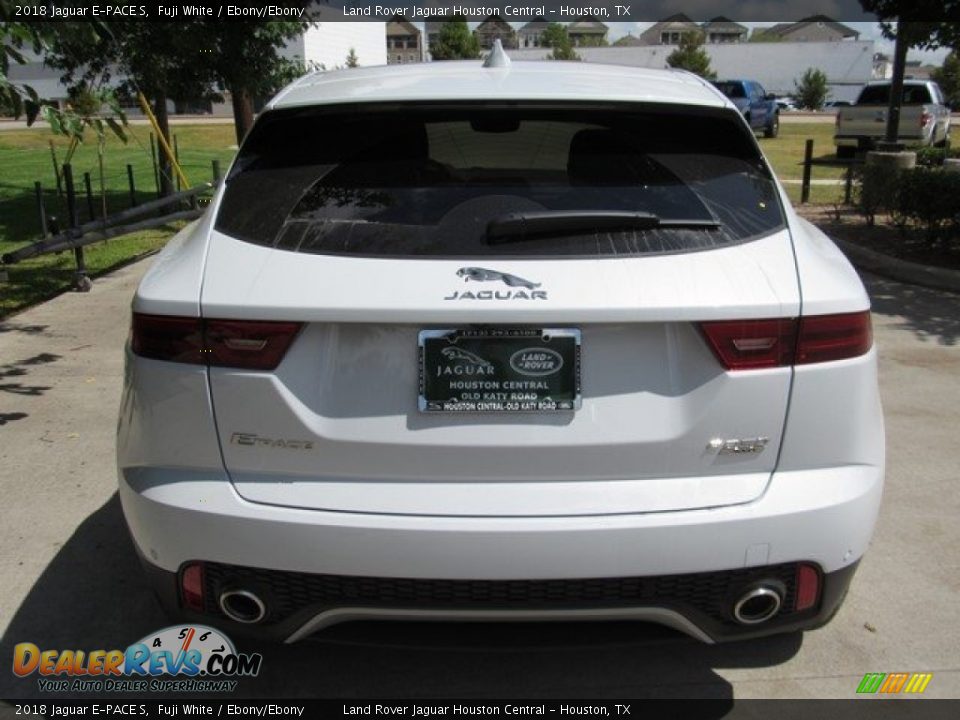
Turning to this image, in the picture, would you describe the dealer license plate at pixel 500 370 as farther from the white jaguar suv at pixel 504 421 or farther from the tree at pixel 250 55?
the tree at pixel 250 55

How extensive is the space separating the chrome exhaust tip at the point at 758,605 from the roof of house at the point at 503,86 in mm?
1362

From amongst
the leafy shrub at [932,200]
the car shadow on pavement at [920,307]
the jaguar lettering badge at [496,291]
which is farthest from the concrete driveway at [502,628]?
the leafy shrub at [932,200]

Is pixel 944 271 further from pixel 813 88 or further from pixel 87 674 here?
pixel 813 88

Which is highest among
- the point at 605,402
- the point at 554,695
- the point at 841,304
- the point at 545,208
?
the point at 545,208

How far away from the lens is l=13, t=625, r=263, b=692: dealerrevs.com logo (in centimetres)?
290

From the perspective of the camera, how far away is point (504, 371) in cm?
223

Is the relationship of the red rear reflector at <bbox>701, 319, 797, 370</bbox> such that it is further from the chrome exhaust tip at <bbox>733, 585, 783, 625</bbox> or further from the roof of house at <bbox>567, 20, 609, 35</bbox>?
the roof of house at <bbox>567, 20, 609, 35</bbox>

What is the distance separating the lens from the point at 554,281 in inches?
87.2

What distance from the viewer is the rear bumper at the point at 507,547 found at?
7.22ft

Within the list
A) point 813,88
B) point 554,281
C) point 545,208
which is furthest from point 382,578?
point 813,88

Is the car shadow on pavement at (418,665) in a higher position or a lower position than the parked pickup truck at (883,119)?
lower

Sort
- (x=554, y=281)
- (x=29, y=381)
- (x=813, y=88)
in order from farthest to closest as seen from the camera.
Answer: (x=813, y=88) < (x=29, y=381) < (x=554, y=281)

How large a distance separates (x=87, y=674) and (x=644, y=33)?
469ft

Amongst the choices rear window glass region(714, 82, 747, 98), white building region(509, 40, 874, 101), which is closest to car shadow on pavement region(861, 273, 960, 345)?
rear window glass region(714, 82, 747, 98)
